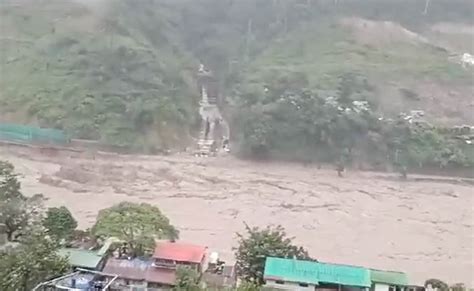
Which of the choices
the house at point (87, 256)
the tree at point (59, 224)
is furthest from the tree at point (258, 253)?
the tree at point (59, 224)

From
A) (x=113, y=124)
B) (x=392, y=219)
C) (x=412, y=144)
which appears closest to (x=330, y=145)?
(x=412, y=144)

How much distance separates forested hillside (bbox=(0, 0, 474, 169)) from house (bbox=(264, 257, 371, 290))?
6.04 metres

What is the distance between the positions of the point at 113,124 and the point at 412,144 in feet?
16.6

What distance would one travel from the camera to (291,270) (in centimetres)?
530

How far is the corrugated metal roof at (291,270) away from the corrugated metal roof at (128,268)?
921 millimetres

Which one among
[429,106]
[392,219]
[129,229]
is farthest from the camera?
[429,106]

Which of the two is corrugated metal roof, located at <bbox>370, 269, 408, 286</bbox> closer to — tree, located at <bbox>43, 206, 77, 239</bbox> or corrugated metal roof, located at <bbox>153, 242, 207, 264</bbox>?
corrugated metal roof, located at <bbox>153, 242, 207, 264</bbox>

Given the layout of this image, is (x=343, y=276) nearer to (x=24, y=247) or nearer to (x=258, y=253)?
(x=258, y=253)

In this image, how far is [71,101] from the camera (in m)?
Result: 12.6

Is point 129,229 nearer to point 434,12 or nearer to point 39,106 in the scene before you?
point 39,106

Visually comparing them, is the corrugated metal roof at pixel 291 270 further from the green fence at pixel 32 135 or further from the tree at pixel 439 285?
the green fence at pixel 32 135

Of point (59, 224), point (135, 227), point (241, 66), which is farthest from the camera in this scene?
point (241, 66)

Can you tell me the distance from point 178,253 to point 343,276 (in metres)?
1.30

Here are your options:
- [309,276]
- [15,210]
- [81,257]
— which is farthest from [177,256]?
[15,210]
